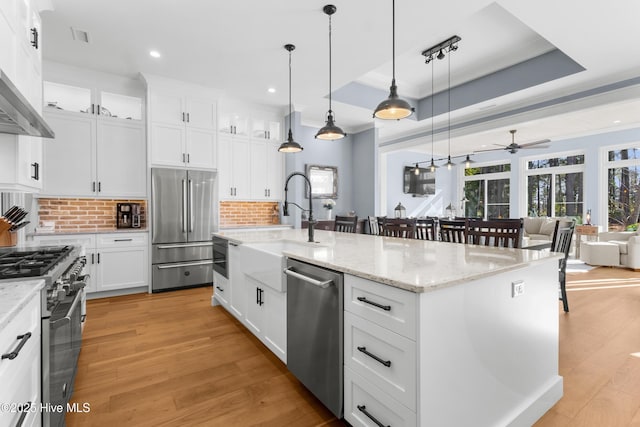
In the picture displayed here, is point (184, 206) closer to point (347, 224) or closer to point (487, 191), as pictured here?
point (347, 224)

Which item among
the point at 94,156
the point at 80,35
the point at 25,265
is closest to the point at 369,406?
the point at 25,265

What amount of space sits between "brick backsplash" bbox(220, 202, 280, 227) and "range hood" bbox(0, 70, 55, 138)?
10.7ft

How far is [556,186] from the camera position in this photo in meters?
8.38

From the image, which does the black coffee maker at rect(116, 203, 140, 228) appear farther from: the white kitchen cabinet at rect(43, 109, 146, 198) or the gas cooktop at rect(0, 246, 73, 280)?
the gas cooktop at rect(0, 246, 73, 280)

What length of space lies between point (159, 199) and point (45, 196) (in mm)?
1263

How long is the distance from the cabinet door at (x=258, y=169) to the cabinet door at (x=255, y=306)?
9.53 ft

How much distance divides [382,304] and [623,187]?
8900 mm

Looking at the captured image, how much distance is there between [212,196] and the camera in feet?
15.3

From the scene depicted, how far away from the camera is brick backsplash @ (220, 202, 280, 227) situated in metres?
5.38

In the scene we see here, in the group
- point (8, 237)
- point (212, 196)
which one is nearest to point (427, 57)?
point (212, 196)

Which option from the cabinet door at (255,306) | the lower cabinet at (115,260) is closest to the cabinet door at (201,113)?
the lower cabinet at (115,260)

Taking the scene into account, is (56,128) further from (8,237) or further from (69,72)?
(8,237)

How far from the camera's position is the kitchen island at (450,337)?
1.18 m

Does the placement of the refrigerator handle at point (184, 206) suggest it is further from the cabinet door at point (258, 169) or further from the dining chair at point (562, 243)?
the dining chair at point (562, 243)
